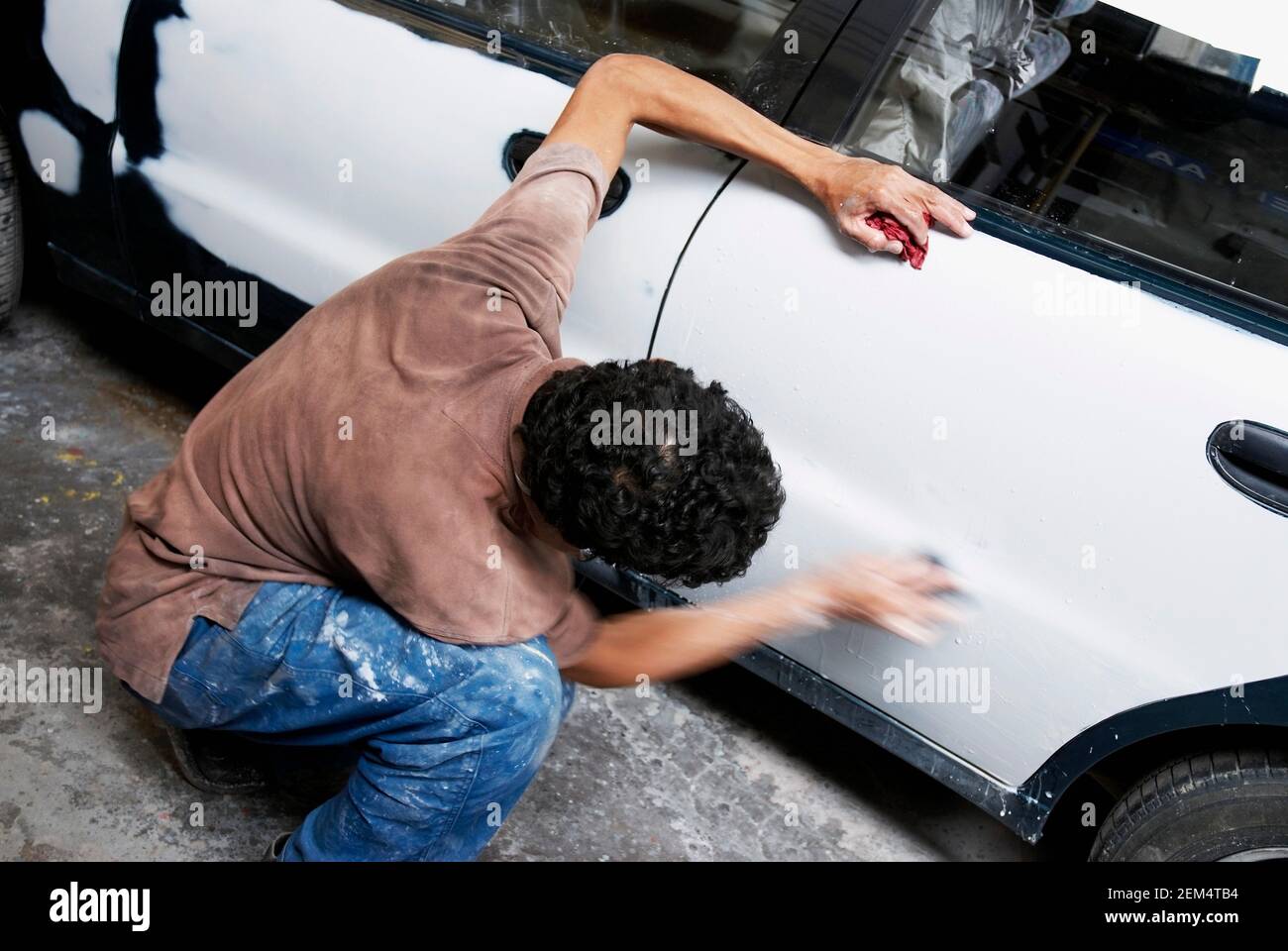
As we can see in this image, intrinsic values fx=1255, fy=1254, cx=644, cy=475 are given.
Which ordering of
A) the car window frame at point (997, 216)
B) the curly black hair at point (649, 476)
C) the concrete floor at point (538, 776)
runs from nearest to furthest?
the curly black hair at point (649, 476), the car window frame at point (997, 216), the concrete floor at point (538, 776)

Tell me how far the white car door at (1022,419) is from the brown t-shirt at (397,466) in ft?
1.05

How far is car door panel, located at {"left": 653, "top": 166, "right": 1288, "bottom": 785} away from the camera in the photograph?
1.59 metres

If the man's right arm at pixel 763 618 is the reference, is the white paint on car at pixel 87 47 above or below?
above

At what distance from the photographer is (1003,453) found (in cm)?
169

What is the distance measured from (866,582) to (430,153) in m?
0.99

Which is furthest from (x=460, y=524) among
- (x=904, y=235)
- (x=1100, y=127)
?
(x=1100, y=127)

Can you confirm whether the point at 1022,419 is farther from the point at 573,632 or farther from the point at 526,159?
the point at 526,159

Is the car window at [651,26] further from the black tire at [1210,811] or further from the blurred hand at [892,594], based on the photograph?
the black tire at [1210,811]

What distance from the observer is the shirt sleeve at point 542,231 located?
64.6 inches

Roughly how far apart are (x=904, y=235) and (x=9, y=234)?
80.2 inches

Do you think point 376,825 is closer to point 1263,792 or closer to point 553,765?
point 553,765

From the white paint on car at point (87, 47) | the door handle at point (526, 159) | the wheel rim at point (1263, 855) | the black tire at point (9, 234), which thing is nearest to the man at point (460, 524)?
the door handle at point (526, 159)

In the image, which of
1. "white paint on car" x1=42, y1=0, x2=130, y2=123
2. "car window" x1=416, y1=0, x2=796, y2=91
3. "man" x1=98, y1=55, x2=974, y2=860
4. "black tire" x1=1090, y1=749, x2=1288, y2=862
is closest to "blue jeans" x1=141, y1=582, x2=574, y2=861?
"man" x1=98, y1=55, x2=974, y2=860
